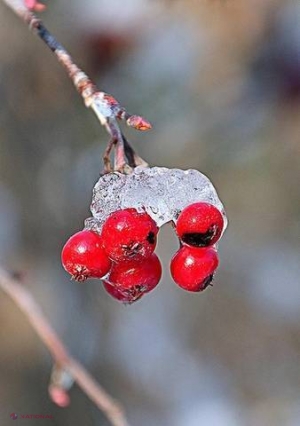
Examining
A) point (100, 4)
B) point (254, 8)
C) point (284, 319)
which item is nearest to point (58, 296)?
point (284, 319)

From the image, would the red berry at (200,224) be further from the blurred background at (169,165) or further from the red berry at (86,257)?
the blurred background at (169,165)

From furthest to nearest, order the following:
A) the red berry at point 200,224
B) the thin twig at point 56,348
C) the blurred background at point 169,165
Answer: the blurred background at point 169,165 < the thin twig at point 56,348 < the red berry at point 200,224

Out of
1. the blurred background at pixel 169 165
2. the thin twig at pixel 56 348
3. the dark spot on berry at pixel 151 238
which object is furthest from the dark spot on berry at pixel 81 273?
the blurred background at pixel 169 165

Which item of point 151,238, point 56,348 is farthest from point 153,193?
point 56,348

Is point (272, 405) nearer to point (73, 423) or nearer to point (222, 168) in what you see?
point (73, 423)

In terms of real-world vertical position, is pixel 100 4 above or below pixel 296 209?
above

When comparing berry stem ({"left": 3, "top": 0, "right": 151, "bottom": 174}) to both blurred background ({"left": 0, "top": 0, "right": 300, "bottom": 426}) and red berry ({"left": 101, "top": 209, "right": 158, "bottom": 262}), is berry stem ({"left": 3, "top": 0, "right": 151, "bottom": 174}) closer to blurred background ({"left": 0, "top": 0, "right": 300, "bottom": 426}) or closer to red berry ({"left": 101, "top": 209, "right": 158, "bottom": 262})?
red berry ({"left": 101, "top": 209, "right": 158, "bottom": 262})
